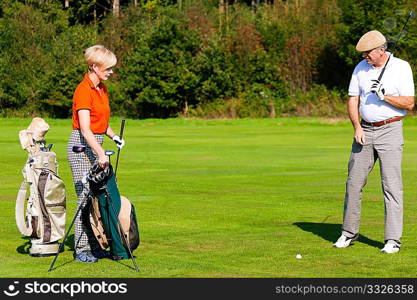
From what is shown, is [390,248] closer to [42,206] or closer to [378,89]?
[378,89]

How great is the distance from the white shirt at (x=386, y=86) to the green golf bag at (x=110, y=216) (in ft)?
8.87

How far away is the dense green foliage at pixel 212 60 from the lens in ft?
188

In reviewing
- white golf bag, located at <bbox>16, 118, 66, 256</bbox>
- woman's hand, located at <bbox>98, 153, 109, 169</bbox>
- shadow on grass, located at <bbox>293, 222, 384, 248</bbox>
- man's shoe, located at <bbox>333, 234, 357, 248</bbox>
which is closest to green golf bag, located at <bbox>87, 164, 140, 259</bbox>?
woman's hand, located at <bbox>98, 153, 109, 169</bbox>

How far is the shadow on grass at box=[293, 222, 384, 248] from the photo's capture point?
38.4ft

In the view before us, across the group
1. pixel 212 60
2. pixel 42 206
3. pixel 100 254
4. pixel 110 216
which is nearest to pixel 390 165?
pixel 110 216

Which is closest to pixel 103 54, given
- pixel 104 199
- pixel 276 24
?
pixel 104 199

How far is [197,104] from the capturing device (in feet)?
192

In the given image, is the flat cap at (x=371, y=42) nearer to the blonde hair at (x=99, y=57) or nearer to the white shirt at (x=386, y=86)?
the white shirt at (x=386, y=86)

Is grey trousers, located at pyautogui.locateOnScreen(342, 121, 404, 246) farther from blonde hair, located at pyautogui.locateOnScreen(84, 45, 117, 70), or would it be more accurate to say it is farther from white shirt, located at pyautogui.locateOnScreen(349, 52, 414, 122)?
blonde hair, located at pyautogui.locateOnScreen(84, 45, 117, 70)

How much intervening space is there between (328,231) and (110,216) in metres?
3.29

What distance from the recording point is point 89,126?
402 inches

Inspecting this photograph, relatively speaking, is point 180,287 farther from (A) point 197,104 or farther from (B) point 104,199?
(A) point 197,104

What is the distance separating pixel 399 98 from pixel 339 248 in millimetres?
1716

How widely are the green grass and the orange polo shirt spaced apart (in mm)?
1369
